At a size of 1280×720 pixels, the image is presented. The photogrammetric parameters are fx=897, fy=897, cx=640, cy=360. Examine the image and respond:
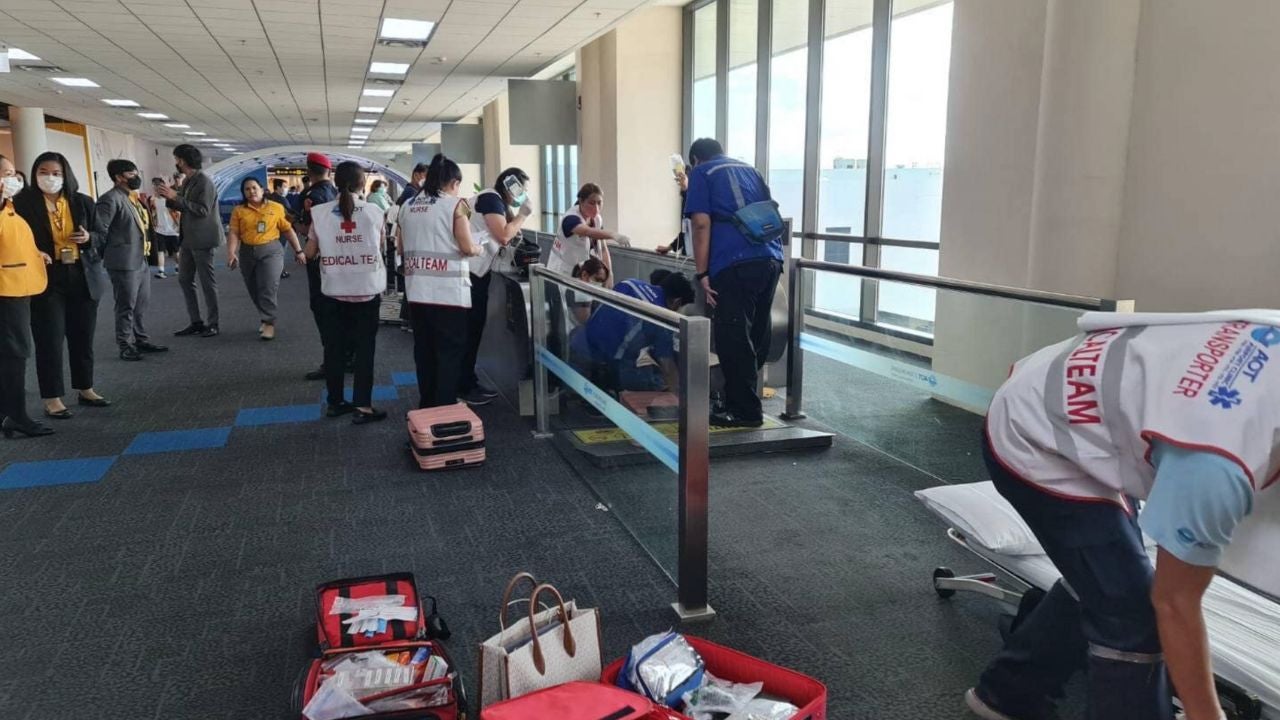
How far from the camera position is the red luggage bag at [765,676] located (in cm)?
196

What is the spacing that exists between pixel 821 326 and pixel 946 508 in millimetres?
2130

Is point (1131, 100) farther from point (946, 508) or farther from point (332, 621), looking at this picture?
point (332, 621)

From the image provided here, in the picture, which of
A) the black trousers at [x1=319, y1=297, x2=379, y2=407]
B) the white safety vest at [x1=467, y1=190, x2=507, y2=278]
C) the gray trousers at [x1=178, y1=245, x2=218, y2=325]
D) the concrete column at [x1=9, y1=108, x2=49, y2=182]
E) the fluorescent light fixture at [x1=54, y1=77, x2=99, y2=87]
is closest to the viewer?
the black trousers at [x1=319, y1=297, x2=379, y2=407]

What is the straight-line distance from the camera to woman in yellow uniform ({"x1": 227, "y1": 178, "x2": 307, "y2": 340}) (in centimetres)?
722

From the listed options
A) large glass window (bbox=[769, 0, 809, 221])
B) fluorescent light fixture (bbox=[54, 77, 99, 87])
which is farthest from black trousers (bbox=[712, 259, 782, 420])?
fluorescent light fixture (bbox=[54, 77, 99, 87])

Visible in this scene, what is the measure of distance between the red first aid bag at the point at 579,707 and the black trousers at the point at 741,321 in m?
2.79

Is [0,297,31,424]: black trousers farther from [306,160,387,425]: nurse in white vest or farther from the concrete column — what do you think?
the concrete column

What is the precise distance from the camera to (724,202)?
4465 mm

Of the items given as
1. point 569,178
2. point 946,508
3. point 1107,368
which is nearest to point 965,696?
point 946,508

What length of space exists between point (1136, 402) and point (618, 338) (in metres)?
2.39

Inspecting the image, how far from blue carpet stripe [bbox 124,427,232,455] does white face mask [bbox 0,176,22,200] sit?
134cm

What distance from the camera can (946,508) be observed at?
268 cm

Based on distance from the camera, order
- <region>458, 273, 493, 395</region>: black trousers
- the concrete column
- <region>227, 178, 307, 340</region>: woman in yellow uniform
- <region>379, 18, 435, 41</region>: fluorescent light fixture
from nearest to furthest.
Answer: <region>458, 273, 493, 395</region>: black trousers → <region>227, 178, 307, 340</region>: woman in yellow uniform → <region>379, 18, 435, 41</region>: fluorescent light fixture → the concrete column

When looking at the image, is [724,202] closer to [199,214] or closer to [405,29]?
[199,214]
